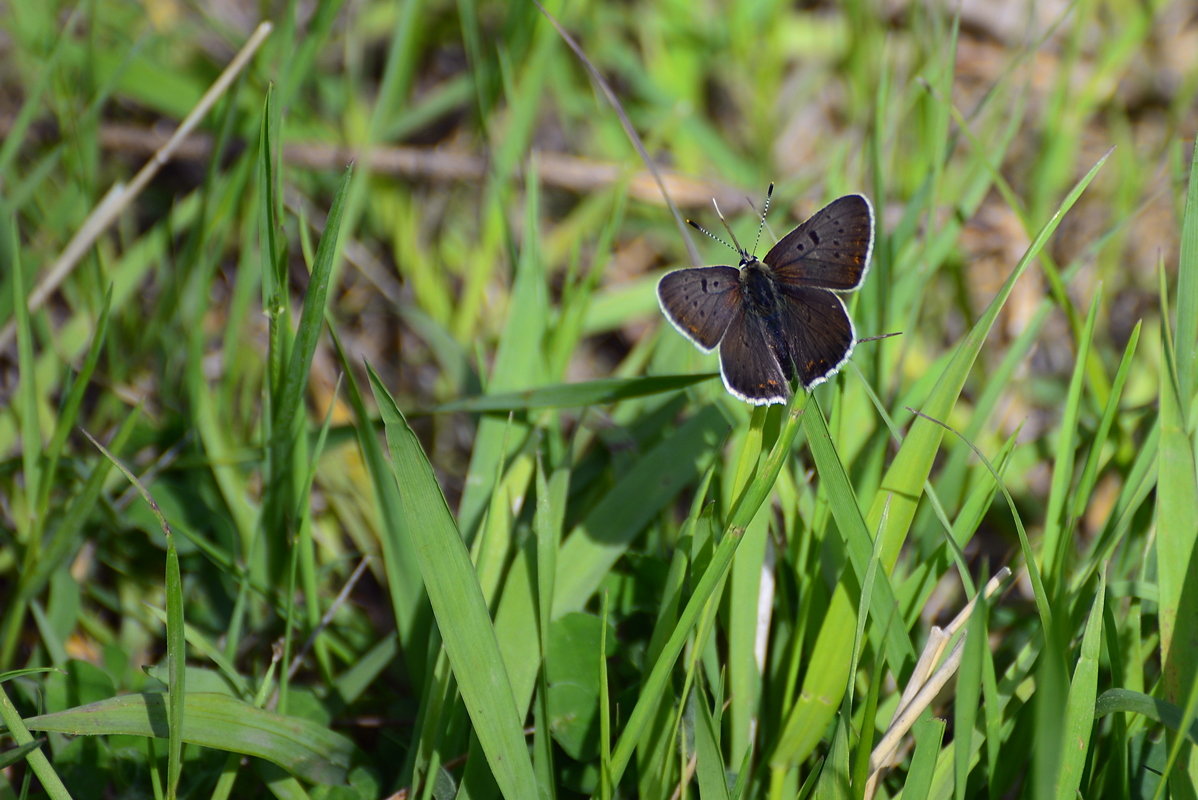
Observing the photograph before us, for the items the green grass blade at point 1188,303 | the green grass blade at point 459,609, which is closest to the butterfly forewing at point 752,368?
the green grass blade at point 459,609

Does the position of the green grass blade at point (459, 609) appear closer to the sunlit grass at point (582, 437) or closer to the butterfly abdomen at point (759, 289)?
the sunlit grass at point (582, 437)

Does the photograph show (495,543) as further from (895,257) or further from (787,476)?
(895,257)

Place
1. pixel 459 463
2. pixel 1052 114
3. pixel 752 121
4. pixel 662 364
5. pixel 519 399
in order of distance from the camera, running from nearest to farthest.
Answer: pixel 519 399
pixel 662 364
pixel 459 463
pixel 1052 114
pixel 752 121

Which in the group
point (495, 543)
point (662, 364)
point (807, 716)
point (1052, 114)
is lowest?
point (807, 716)

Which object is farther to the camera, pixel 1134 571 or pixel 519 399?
pixel 519 399

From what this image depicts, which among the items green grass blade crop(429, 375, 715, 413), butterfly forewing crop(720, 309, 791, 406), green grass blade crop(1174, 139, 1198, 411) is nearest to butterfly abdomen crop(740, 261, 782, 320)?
butterfly forewing crop(720, 309, 791, 406)

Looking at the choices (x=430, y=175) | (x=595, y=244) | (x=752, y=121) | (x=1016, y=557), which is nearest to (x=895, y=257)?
(x=1016, y=557)
